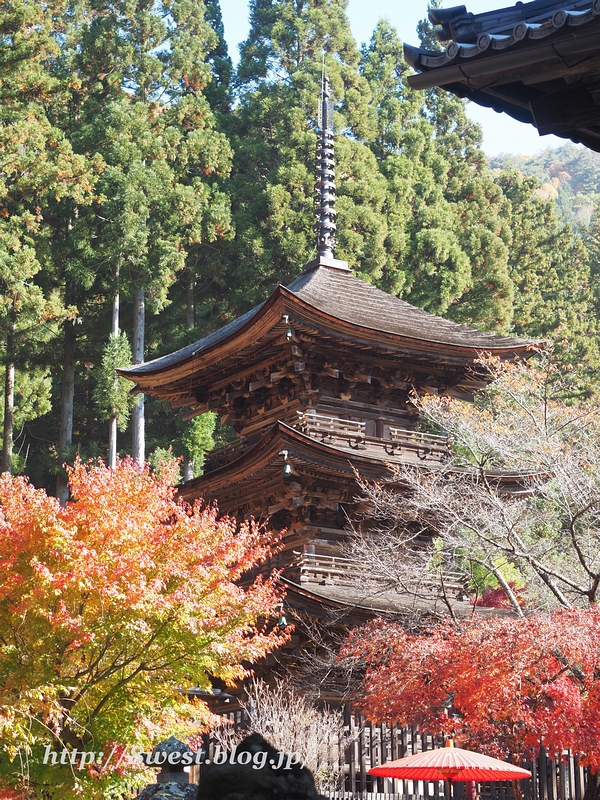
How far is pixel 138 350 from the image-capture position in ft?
108

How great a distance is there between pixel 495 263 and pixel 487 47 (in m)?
32.9

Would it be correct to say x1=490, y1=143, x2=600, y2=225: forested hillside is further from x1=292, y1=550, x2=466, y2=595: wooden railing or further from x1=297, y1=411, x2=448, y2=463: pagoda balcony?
x1=292, y1=550, x2=466, y2=595: wooden railing

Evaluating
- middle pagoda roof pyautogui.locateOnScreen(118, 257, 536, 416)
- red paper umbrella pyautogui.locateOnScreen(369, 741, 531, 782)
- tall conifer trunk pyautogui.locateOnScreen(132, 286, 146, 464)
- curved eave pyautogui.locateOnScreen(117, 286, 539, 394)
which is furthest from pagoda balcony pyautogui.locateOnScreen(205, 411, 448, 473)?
tall conifer trunk pyautogui.locateOnScreen(132, 286, 146, 464)

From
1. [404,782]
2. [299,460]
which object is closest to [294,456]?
[299,460]

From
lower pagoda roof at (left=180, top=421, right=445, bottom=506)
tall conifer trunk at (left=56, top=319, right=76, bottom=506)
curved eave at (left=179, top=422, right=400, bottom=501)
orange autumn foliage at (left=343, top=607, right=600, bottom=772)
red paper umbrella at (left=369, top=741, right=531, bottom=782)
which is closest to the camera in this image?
red paper umbrella at (left=369, top=741, right=531, bottom=782)

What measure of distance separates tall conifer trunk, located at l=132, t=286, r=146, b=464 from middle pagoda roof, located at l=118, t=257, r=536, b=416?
11175 mm

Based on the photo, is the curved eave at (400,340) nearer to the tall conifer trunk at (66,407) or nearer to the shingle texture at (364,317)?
the shingle texture at (364,317)

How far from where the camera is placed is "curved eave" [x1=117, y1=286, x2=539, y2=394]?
54.0 ft

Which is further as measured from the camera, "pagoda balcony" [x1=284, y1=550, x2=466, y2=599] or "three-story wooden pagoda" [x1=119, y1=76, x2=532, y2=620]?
"three-story wooden pagoda" [x1=119, y1=76, x2=532, y2=620]

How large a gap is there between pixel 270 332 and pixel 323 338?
2.86 feet

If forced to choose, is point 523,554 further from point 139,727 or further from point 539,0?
point 539,0

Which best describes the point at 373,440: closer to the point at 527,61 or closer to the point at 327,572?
the point at 327,572

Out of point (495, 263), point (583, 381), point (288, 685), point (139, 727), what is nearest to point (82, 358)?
point (495, 263)

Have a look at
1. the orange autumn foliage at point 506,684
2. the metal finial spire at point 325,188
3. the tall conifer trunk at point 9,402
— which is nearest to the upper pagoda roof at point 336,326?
the metal finial spire at point 325,188
